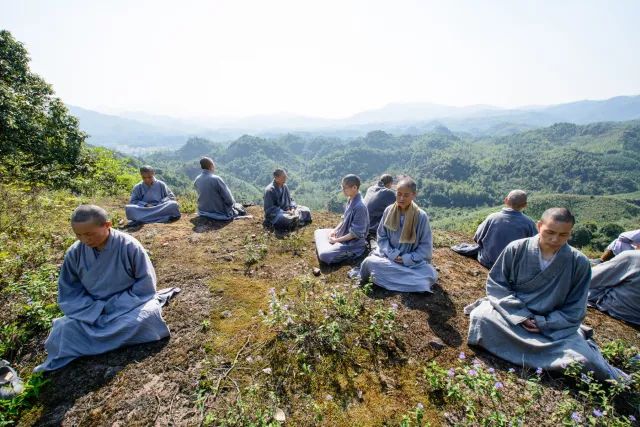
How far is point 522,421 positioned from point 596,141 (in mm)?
177577

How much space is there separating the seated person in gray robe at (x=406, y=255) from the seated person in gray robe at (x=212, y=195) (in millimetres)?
4697

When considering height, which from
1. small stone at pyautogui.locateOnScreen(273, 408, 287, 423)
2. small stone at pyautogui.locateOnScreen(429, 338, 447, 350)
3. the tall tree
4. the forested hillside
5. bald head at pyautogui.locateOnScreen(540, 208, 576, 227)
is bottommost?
the forested hillside

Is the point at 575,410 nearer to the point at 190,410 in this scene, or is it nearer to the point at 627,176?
the point at 190,410

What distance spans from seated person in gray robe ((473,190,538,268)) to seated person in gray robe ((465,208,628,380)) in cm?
222

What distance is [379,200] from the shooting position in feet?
23.6

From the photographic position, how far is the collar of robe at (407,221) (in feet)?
16.4

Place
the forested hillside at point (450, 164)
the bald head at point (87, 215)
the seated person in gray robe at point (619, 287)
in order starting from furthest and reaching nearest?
1. the forested hillside at point (450, 164)
2. the seated person in gray robe at point (619, 287)
3. the bald head at point (87, 215)

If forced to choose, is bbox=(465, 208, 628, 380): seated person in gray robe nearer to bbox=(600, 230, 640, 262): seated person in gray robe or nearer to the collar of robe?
the collar of robe

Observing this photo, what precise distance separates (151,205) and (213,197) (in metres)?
1.65

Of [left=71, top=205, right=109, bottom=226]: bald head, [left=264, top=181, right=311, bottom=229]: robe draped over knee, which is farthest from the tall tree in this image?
[left=71, top=205, right=109, bottom=226]: bald head

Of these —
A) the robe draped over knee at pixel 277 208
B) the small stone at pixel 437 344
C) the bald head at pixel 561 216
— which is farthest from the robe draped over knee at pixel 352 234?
the bald head at pixel 561 216

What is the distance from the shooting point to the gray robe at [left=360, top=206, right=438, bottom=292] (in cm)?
491

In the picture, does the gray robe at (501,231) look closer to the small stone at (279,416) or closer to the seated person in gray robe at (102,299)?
the small stone at (279,416)

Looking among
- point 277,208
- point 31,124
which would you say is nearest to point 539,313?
point 277,208
